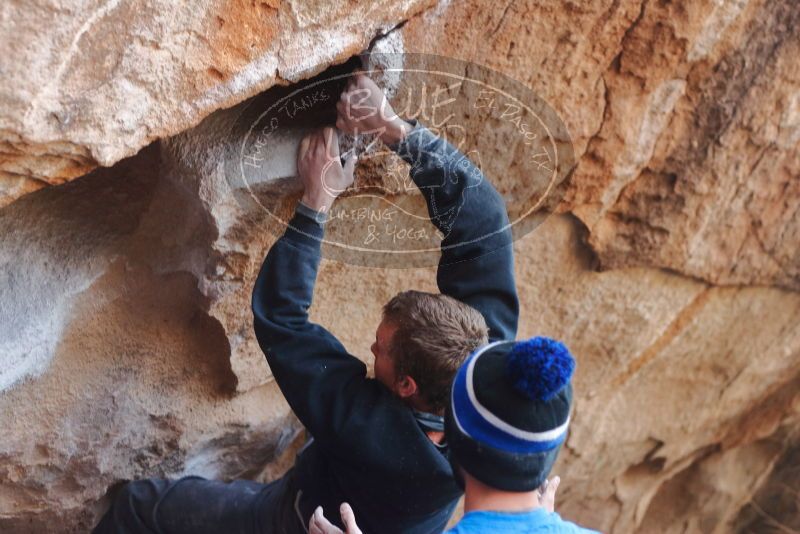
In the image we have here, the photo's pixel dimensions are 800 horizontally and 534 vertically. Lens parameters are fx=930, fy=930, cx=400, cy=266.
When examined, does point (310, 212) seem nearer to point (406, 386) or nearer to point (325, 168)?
point (325, 168)

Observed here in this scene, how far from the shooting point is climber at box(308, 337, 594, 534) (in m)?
0.76

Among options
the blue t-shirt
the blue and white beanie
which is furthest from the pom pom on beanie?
the blue t-shirt

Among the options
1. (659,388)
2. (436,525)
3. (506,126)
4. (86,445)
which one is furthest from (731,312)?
(86,445)

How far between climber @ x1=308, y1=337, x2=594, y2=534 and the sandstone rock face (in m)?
0.39

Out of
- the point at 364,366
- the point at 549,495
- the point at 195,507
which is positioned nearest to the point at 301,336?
the point at 364,366

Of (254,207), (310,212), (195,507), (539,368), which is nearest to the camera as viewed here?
(539,368)

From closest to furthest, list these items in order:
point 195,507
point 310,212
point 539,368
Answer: point 539,368 → point 310,212 → point 195,507

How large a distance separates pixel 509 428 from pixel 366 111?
438 millimetres

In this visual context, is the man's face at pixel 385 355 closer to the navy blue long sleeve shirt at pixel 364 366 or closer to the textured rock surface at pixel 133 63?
the navy blue long sleeve shirt at pixel 364 366

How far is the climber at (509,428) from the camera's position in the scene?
0.76 m

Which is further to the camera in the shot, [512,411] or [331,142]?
[331,142]

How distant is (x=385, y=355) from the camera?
0.99 metres

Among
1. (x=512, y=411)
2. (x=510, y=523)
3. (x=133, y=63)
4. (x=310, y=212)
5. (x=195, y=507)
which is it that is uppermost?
(x=133, y=63)

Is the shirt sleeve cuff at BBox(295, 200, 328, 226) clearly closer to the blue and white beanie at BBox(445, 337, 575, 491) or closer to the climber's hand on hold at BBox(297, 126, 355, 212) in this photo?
the climber's hand on hold at BBox(297, 126, 355, 212)
